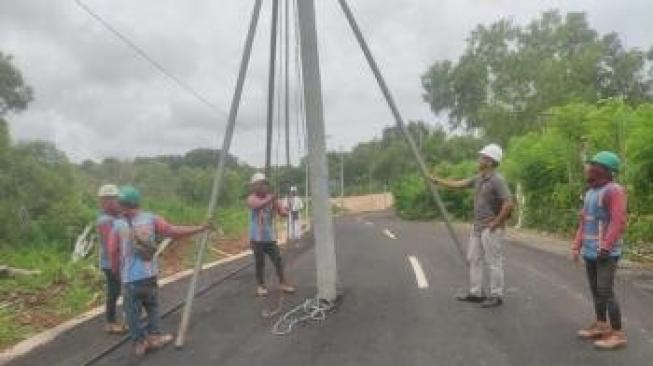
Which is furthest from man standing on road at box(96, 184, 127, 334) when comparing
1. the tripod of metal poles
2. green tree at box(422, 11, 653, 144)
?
green tree at box(422, 11, 653, 144)

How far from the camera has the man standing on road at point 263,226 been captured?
12633 mm

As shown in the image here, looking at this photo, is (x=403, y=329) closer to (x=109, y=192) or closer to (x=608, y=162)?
(x=608, y=162)

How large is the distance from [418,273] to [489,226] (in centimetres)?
408

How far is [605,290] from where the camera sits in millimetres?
8398

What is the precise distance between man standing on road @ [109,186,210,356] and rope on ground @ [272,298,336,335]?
1.34 metres

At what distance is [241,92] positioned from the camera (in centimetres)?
1101

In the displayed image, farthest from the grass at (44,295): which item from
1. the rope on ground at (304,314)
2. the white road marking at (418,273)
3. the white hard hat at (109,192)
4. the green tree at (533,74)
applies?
the green tree at (533,74)

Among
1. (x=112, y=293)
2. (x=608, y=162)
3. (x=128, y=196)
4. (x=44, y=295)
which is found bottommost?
(x=44, y=295)

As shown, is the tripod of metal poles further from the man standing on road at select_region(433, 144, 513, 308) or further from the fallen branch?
the fallen branch

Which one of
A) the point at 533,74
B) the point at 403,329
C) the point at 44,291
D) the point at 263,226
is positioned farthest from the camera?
the point at 533,74

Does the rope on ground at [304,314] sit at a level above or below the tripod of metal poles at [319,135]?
below

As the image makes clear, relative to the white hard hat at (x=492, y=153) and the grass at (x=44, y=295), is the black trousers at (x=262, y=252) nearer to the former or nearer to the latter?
the grass at (x=44, y=295)

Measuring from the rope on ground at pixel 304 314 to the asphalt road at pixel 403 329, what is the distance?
15 cm

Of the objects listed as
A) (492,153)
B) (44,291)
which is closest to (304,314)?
(492,153)
